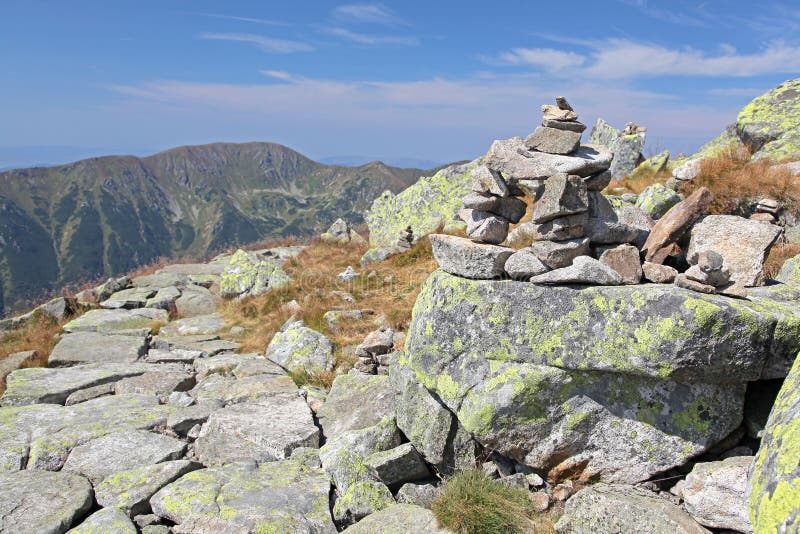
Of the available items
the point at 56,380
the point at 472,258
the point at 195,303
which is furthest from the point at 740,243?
the point at 195,303

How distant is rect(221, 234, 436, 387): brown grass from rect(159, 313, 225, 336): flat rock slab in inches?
18.9

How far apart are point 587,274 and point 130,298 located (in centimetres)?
2015

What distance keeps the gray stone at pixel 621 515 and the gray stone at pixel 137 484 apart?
612 centimetres

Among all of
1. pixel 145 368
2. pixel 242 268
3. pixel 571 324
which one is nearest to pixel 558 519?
pixel 571 324

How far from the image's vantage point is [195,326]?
17.7 meters

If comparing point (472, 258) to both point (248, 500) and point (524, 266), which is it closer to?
point (524, 266)

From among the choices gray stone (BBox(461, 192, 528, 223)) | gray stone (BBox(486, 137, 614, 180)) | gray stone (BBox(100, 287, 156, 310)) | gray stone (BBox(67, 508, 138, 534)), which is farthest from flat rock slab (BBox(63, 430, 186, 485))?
gray stone (BBox(100, 287, 156, 310))

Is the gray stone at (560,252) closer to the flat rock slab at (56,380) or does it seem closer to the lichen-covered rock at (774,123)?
the flat rock slab at (56,380)

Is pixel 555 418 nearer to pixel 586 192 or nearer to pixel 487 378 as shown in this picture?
pixel 487 378

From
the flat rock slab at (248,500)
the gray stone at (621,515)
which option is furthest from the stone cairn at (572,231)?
the flat rock slab at (248,500)

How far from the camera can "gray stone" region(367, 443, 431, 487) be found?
25.0ft

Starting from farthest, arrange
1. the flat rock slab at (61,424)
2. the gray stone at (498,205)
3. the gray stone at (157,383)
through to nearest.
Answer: the gray stone at (157,383)
the flat rock slab at (61,424)
the gray stone at (498,205)

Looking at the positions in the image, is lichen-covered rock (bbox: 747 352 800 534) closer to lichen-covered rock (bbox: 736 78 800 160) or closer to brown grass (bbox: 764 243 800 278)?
brown grass (bbox: 764 243 800 278)

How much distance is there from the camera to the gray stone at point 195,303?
1995cm
